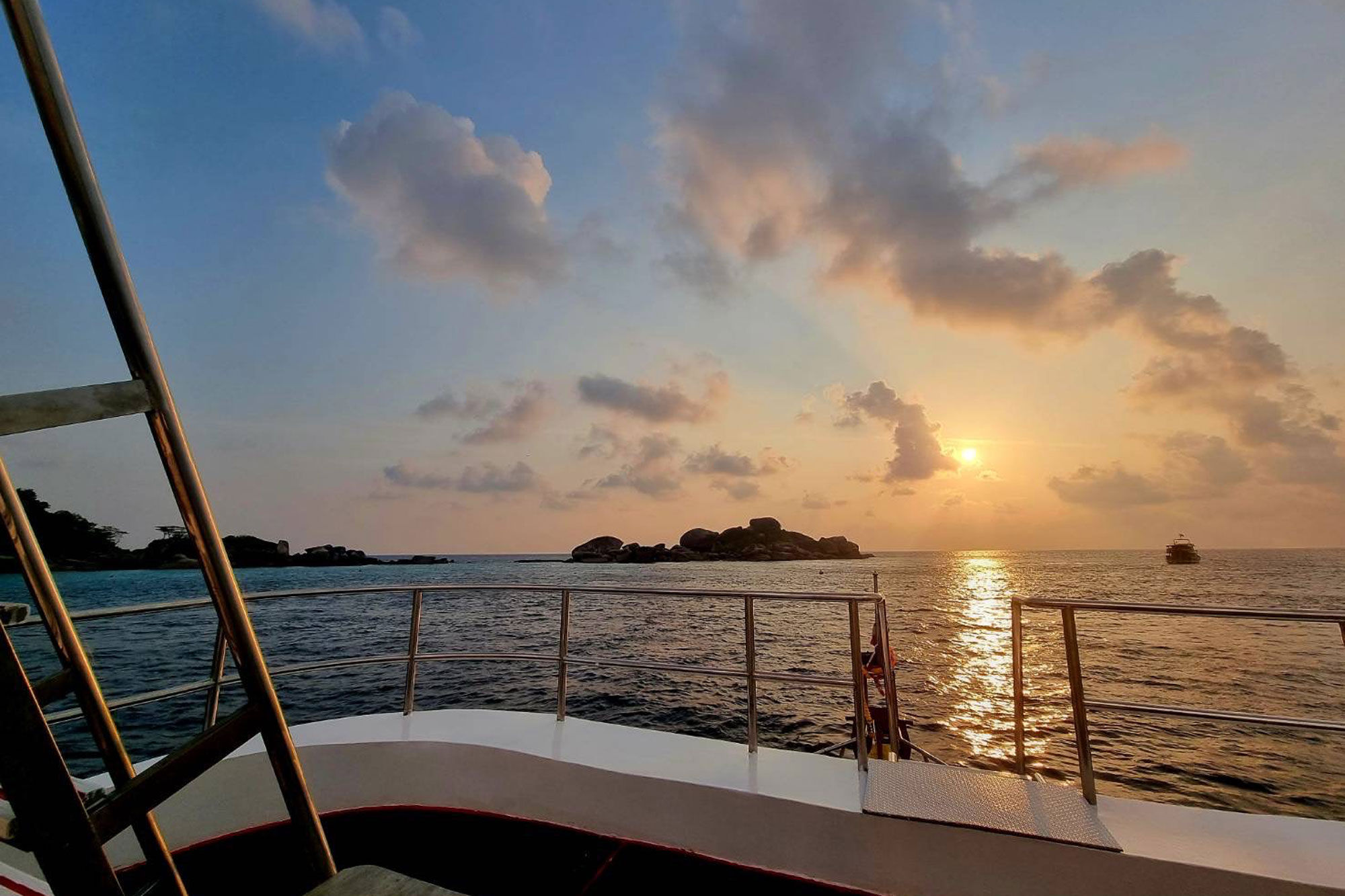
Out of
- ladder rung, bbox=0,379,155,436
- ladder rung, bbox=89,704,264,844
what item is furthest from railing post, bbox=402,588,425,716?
ladder rung, bbox=0,379,155,436

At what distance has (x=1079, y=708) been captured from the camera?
211cm

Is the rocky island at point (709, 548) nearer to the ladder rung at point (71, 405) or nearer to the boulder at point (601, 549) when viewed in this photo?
the boulder at point (601, 549)

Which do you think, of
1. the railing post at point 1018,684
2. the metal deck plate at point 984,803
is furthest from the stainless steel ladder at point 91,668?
the railing post at point 1018,684

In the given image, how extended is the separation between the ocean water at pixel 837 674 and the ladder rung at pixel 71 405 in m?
0.32

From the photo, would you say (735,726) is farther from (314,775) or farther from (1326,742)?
(1326,742)

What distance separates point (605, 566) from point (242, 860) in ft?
249

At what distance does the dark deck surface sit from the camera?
1.94 meters

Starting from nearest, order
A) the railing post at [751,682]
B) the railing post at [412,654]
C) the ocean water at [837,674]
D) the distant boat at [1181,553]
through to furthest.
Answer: the railing post at [751,682], the railing post at [412,654], the ocean water at [837,674], the distant boat at [1181,553]

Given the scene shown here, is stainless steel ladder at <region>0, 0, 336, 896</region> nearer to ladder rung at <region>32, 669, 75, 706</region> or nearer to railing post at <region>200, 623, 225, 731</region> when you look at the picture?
ladder rung at <region>32, 669, 75, 706</region>

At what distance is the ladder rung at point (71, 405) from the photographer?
492 millimetres

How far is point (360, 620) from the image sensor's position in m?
27.0

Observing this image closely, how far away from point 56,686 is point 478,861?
74.3 inches

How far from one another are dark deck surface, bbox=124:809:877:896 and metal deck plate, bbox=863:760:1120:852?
0.36 m

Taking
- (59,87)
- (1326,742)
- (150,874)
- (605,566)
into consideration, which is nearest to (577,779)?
(150,874)
